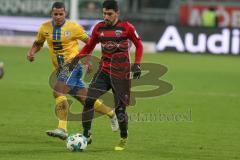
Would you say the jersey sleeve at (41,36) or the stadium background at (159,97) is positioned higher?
the jersey sleeve at (41,36)

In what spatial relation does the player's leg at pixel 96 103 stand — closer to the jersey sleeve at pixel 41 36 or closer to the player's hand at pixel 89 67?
the player's hand at pixel 89 67

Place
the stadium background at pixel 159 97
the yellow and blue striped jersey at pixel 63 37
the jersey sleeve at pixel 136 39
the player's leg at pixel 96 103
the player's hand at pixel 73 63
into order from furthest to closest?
the yellow and blue striped jersey at pixel 63 37 < the player's leg at pixel 96 103 < the player's hand at pixel 73 63 < the stadium background at pixel 159 97 < the jersey sleeve at pixel 136 39

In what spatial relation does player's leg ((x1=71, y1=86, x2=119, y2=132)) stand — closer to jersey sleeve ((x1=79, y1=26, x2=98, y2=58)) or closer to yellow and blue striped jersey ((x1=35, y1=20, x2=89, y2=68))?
yellow and blue striped jersey ((x1=35, y1=20, x2=89, y2=68))

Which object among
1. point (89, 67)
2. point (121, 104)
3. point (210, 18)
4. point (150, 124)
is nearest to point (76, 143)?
point (121, 104)

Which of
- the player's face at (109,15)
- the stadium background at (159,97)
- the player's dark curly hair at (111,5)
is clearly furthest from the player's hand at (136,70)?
the stadium background at (159,97)

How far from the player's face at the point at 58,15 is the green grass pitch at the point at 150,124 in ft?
6.10

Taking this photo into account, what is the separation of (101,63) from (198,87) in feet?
33.7

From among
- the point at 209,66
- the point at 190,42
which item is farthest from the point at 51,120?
the point at 190,42

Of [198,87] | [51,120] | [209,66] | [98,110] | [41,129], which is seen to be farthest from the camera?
[209,66]

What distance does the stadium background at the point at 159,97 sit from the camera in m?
11.1

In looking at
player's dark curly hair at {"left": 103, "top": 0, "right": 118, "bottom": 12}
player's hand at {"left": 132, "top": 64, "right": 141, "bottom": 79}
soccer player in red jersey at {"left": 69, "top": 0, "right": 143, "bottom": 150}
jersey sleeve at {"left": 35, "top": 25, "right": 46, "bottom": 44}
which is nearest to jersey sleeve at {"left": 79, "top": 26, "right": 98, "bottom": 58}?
soccer player in red jersey at {"left": 69, "top": 0, "right": 143, "bottom": 150}

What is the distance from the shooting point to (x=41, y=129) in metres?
12.8

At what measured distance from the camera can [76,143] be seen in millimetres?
10414

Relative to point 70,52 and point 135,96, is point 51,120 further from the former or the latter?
point 135,96
